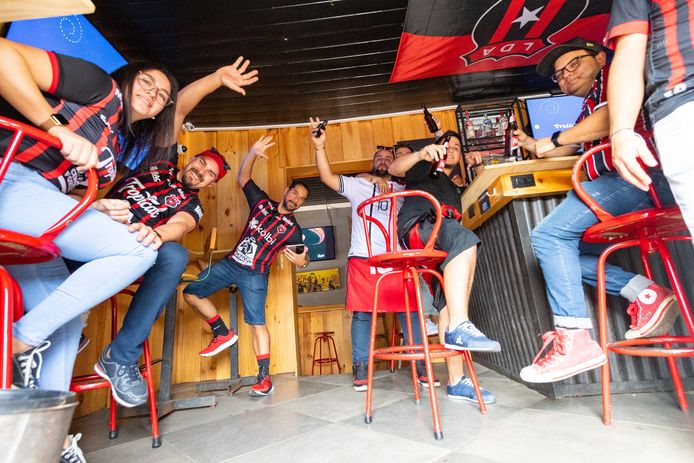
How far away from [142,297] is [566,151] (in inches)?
83.7

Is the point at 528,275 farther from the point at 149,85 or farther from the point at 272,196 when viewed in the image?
the point at 272,196

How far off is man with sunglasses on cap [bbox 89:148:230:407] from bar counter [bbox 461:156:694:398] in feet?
5.34

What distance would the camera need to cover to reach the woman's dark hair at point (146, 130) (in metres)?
1.44

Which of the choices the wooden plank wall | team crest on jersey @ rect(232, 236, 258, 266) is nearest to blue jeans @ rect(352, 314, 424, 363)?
team crest on jersey @ rect(232, 236, 258, 266)

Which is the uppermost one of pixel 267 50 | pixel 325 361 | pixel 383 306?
pixel 267 50

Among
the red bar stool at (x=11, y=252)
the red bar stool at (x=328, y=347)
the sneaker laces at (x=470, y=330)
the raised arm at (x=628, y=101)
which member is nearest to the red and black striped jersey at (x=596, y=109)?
the raised arm at (x=628, y=101)

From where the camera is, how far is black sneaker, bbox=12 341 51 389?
0.96 meters

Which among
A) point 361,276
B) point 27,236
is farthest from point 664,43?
point 361,276

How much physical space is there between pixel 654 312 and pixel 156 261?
2.07 meters

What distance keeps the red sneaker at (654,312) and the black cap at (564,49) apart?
108 centimetres

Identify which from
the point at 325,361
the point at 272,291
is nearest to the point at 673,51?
the point at 272,291

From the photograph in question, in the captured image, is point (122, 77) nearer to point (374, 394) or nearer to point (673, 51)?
point (673, 51)

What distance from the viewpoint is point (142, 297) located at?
1.53 meters

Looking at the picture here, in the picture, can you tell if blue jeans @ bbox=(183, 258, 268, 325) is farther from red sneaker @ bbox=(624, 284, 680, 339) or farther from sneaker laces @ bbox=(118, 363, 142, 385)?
red sneaker @ bbox=(624, 284, 680, 339)
